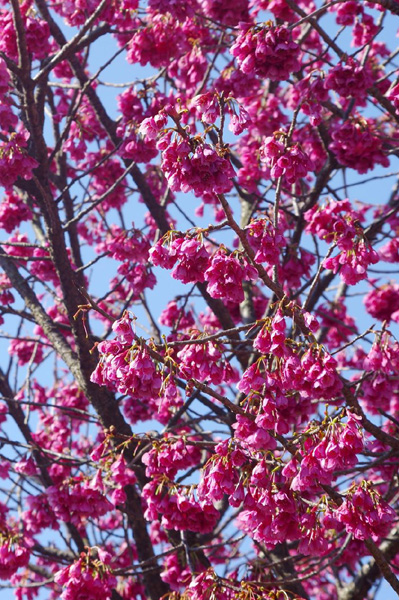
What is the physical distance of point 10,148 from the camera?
5.11 meters

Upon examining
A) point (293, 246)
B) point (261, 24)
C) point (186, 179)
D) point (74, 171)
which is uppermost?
point (74, 171)

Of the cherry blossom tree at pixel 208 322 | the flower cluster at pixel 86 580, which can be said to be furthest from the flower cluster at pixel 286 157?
the flower cluster at pixel 86 580

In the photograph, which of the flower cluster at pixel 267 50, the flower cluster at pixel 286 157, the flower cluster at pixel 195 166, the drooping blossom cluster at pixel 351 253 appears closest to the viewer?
the flower cluster at pixel 195 166

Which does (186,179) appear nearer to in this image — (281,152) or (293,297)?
(281,152)

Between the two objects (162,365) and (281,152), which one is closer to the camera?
(162,365)

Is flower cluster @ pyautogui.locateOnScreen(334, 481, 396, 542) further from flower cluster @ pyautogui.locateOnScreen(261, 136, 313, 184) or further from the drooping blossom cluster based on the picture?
flower cluster @ pyautogui.locateOnScreen(261, 136, 313, 184)

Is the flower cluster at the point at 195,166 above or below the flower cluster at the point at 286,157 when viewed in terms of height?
below

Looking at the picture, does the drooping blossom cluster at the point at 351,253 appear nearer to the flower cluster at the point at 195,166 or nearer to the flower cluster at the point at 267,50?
the flower cluster at the point at 195,166

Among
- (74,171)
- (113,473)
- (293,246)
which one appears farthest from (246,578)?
(74,171)

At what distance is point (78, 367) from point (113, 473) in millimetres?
1103

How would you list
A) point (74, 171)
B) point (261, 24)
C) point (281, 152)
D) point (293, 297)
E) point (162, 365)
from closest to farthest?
1. point (162, 365)
2. point (281, 152)
3. point (261, 24)
4. point (293, 297)
5. point (74, 171)

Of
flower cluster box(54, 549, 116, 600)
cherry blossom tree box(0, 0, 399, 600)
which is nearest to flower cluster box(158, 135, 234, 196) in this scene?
cherry blossom tree box(0, 0, 399, 600)

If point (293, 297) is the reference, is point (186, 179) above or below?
below

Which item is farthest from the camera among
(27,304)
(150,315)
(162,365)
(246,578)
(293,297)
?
(150,315)
